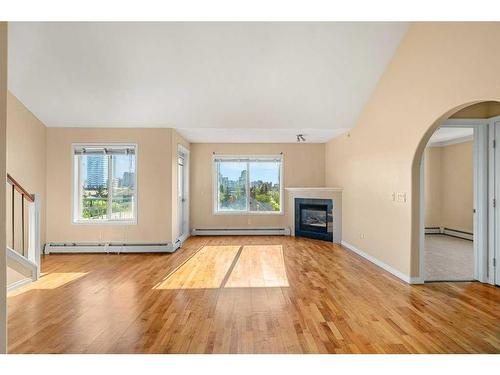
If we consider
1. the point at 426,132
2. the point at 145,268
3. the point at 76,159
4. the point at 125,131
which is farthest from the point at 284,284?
the point at 76,159

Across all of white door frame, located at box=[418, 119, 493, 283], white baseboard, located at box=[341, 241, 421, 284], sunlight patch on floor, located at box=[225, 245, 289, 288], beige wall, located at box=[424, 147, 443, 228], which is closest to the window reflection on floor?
sunlight patch on floor, located at box=[225, 245, 289, 288]

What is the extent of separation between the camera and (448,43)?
11.1 feet

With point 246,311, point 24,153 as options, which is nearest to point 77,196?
point 24,153

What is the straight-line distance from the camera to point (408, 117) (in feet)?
13.5

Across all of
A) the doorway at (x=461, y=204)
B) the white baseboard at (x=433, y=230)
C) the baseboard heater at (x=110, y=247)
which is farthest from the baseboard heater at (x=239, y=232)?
the white baseboard at (x=433, y=230)

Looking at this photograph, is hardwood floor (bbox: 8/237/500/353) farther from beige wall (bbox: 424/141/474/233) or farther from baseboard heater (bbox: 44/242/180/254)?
beige wall (bbox: 424/141/474/233)

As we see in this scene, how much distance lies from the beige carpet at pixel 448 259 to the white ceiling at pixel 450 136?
8.20ft

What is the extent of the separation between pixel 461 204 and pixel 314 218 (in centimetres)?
382

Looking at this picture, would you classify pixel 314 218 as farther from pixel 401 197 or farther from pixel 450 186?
pixel 450 186

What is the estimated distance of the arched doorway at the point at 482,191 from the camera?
13.1 feet

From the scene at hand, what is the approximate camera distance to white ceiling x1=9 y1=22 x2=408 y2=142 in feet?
13.4

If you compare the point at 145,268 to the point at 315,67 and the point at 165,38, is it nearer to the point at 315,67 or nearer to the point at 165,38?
the point at 165,38
